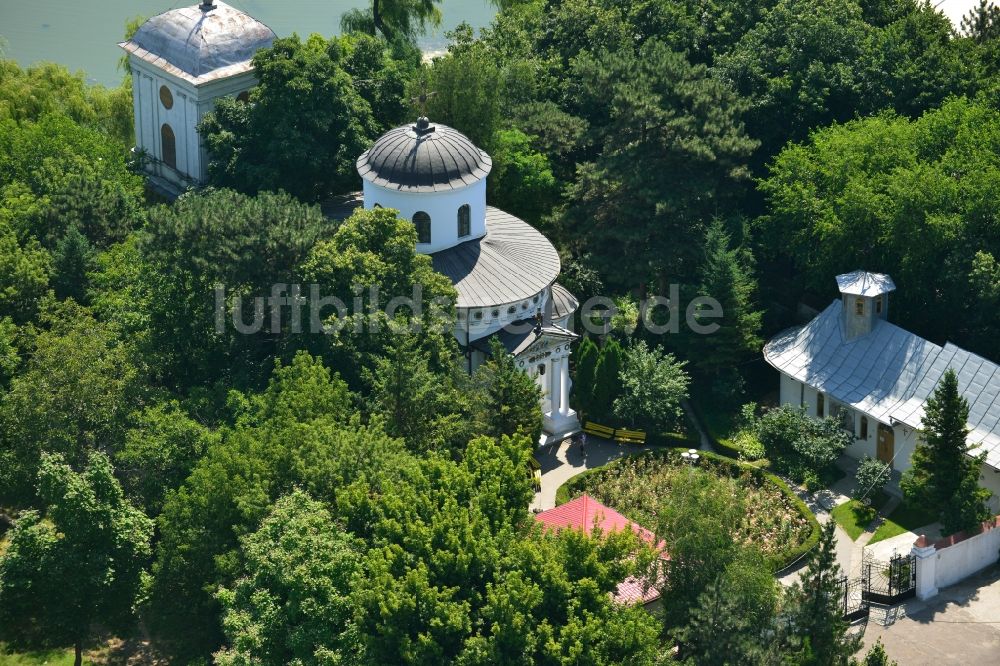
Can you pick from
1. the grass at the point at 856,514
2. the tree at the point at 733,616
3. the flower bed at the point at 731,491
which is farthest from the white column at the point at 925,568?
the tree at the point at 733,616

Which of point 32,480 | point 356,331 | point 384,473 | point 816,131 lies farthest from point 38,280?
point 816,131

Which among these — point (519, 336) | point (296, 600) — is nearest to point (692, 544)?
point (296, 600)

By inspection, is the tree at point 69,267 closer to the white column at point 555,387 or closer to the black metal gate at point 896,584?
the white column at point 555,387

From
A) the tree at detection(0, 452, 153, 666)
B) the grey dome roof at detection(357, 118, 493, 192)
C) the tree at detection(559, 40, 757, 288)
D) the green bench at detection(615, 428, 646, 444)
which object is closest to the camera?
the tree at detection(0, 452, 153, 666)

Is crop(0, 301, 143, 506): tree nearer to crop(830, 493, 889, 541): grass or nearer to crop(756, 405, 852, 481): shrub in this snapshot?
crop(756, 405, 852, 481): shrub

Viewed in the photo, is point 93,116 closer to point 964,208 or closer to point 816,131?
point 816,131

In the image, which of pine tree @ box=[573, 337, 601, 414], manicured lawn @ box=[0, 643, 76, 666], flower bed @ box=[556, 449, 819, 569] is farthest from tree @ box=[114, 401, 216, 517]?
pine tree @ box=[573, 337, 601, 414]

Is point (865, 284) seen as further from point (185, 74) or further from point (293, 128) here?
point (185, 74)
